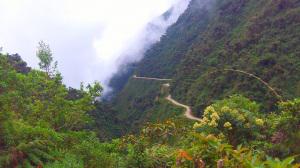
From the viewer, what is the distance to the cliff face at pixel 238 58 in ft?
143

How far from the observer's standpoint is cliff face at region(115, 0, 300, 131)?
43.5m

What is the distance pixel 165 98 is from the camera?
65.2 metres

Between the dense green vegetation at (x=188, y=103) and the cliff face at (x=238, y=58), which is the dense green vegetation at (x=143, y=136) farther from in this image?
the cliff face at (x=238, y=58)

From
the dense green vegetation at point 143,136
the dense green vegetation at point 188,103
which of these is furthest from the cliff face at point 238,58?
the dense green vegetation at point 143,136

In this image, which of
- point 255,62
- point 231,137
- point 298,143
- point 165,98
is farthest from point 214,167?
point 165,98

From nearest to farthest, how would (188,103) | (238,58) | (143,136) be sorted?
(143,136), (238,58), (188,103)

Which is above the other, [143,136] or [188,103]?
[188,103]

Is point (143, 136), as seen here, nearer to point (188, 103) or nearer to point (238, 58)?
point (238, 58)

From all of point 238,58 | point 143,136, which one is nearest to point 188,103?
point 238,58

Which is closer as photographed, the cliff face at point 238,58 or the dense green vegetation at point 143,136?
the dense green vegetation at point 143,136

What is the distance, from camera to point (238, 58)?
52.6 meters

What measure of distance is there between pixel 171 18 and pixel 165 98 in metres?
81.0

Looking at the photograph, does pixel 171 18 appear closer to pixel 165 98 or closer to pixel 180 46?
pixel 180 46

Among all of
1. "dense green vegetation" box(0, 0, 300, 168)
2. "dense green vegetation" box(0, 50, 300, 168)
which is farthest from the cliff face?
"dense green vegetation" box(0, 50, 300, 168)
